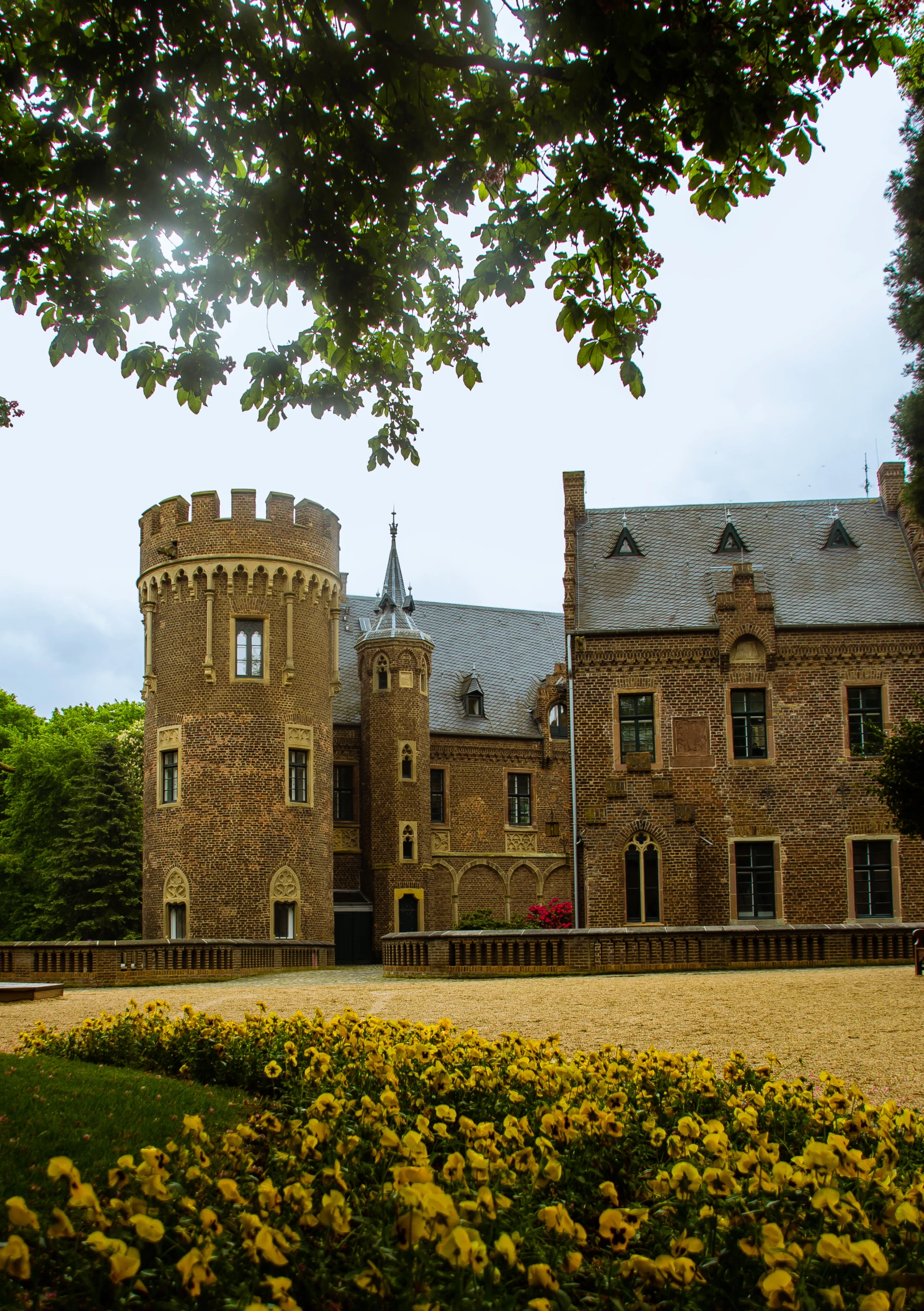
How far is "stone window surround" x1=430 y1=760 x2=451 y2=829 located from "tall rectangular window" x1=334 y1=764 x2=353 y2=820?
9.24 feet

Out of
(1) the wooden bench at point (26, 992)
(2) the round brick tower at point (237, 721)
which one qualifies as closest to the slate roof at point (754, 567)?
(2) the round brick tower at point (237, 721)

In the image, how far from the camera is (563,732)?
137 ft

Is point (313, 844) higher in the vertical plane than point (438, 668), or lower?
lower

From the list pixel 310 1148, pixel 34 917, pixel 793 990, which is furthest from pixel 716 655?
pixel 34 917

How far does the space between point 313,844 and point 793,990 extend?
1955 cm

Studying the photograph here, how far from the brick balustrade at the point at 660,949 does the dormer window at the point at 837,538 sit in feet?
42.7

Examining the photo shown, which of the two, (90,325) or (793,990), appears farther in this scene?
(793,990)

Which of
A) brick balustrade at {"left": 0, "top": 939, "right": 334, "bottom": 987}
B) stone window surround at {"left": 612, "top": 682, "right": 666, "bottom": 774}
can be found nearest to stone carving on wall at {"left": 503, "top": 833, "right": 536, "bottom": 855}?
stone window surround at {"left": 612, "top": 682, "right": 666, "bottom": 774}

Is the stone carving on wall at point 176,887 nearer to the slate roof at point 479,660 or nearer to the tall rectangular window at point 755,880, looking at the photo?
the slate roof at point 479,660

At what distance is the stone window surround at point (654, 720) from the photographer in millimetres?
27766

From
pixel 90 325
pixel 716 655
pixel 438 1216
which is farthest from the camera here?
pixel 716 655

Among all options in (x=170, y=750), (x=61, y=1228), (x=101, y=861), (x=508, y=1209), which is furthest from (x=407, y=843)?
(x=61, y=1228)

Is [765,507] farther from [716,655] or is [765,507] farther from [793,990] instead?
[793,990]

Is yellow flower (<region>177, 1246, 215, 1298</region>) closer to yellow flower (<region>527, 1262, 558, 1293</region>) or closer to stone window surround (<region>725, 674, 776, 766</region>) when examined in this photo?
yellow flower (<region>527, 1262, 558, 1293</region>)
